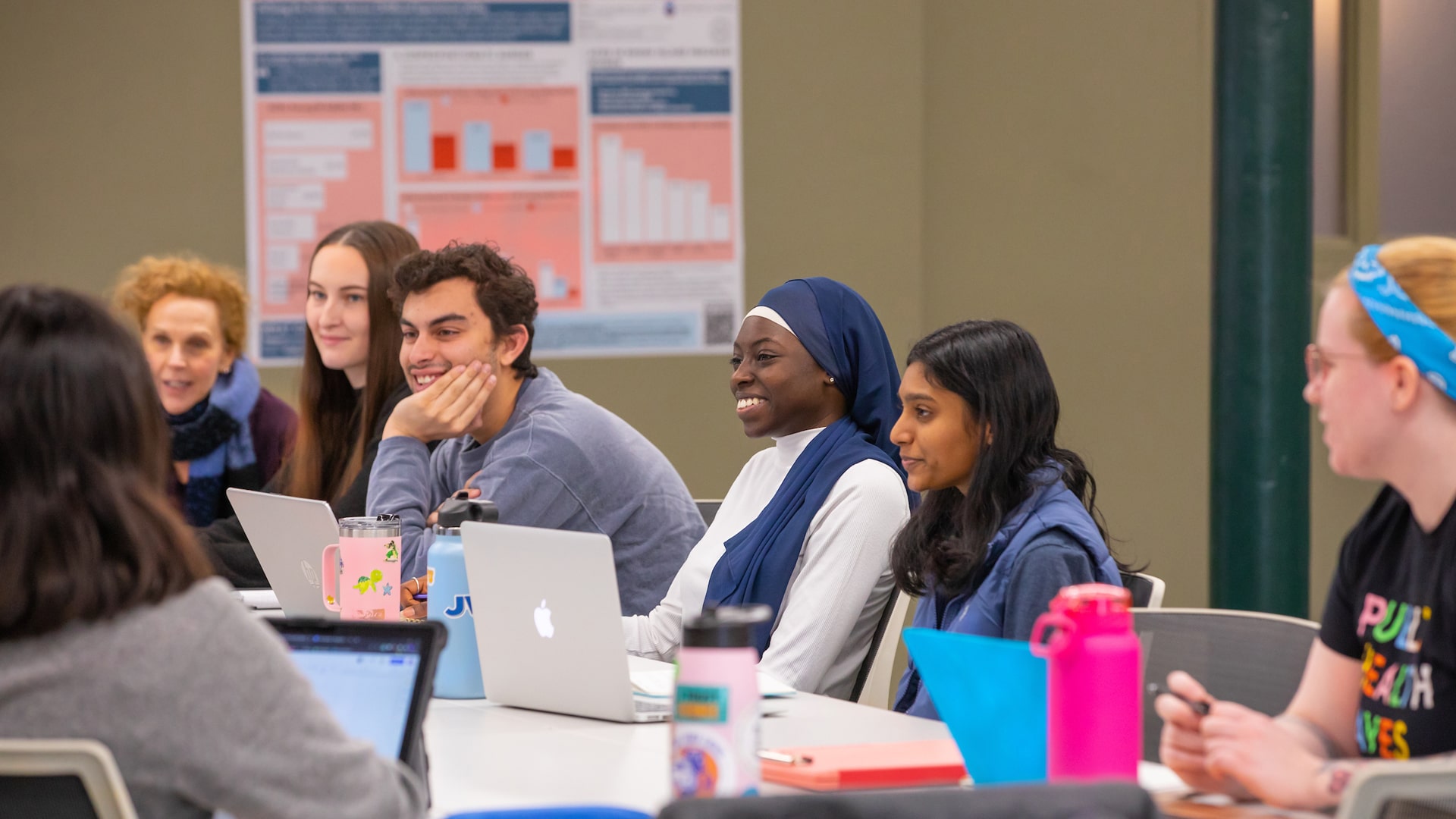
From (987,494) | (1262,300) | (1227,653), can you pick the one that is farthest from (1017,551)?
(1262,300)

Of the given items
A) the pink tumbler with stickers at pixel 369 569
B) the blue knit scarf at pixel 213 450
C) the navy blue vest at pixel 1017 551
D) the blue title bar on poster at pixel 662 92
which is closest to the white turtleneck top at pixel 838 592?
the navy blue vest at pixel 1017 551

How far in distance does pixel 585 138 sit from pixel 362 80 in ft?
2.23

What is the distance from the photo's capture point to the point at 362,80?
Answer: 4.37 m

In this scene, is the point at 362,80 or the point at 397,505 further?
the point at 362,80

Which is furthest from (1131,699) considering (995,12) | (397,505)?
(995,12)

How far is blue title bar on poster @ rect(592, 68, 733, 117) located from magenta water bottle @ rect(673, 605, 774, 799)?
3.37 m

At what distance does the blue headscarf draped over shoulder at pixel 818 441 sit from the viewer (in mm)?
2619

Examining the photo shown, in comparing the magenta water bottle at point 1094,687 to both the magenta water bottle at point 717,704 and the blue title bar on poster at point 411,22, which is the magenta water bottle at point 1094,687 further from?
the blue title bar on poster at point 411,22

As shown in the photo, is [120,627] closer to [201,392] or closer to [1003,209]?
[201,392]

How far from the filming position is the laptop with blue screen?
1.41 metres

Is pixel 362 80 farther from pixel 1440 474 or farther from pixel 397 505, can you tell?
pixel 1440 474

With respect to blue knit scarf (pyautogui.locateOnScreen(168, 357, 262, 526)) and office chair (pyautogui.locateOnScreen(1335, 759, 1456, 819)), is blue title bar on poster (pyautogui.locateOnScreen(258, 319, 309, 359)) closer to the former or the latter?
blue knit scarf (pyautogui.locateOnScreen(168, 357, 262, 526))

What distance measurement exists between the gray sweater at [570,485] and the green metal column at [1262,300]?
1325 millimetres

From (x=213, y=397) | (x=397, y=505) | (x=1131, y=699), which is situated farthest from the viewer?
(x=213, y=397)
